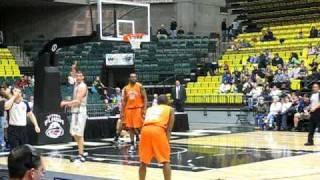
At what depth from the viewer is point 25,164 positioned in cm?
304

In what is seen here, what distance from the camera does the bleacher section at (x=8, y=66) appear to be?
30.2 m

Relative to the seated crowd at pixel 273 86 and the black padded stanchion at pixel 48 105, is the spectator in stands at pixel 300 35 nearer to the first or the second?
the seated crowd at pixel 273 86

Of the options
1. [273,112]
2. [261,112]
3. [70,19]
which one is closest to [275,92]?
[261,112]

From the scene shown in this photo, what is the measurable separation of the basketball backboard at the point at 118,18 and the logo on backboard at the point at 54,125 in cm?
390

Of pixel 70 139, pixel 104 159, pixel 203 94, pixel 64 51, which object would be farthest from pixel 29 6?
pixel 104 159

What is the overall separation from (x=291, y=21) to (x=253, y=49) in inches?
140

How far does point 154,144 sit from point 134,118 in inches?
221

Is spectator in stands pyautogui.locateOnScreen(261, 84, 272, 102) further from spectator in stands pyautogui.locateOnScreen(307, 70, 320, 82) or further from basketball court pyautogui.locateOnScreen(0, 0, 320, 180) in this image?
basketball court pyautogui.locateOnScreen(0, 0, 320, 180)

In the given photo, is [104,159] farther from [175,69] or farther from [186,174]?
[175,69]

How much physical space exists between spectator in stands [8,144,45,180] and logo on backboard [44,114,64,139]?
13595 millimetres

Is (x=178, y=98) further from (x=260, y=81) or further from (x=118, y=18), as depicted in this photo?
(x=118, y=18)

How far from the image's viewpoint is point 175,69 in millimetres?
30875

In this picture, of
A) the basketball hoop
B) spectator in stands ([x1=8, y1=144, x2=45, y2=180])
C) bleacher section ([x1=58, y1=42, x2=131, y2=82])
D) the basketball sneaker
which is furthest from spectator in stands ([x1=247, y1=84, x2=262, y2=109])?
spectator in stands ([x1=8, y1=144, x2=45, y2=180])

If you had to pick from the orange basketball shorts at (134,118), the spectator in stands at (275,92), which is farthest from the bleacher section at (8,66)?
the orange basketball shorts at (134,118)
